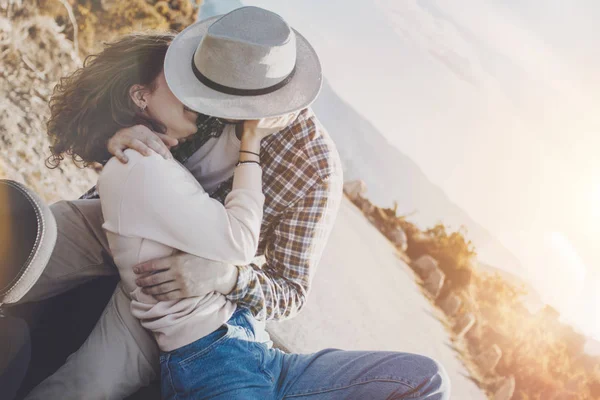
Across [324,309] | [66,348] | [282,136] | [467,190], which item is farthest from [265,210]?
[467,190]

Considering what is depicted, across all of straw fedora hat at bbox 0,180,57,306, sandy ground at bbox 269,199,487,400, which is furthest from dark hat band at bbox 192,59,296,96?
sandy ground at bbox 269,199,487,400

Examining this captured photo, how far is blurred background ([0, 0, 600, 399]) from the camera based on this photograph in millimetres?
2391

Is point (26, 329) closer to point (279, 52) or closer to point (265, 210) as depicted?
point (265, 210)

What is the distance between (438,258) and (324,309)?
103 cm

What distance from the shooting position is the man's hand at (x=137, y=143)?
95 cm

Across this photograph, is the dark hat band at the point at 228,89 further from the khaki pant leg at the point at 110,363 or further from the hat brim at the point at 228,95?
the khaki pant leg at the point at 110,363

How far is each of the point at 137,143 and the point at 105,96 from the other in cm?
32

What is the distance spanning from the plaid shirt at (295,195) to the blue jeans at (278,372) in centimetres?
16

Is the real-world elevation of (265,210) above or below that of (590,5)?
below

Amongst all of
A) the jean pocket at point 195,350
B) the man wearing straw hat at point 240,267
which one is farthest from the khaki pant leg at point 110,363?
the jean pocket at point 195,350

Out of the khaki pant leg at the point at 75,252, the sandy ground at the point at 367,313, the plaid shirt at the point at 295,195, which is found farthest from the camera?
the sandy ground at the point at 367,313

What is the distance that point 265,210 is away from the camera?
1356 millimetres

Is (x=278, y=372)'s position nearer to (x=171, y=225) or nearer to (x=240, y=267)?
(x=240, y=267)

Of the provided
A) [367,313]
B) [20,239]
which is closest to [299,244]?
[20,239]
